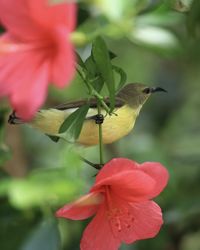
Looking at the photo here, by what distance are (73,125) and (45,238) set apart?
0.72m

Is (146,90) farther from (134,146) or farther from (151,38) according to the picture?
(134,146)

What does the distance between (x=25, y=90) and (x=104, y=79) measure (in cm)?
22

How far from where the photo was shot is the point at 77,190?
5.65 feet

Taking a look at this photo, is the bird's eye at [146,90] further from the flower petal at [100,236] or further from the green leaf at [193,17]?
the flower petal at [100,236]

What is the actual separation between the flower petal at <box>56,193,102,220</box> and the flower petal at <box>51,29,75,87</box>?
27cm

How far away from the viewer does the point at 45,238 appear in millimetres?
1718

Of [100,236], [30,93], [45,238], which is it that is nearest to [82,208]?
[100,236]

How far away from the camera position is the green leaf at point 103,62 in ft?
3.22

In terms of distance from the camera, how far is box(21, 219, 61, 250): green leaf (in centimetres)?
166

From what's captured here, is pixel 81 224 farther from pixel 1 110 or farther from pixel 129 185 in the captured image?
pixel 129 185

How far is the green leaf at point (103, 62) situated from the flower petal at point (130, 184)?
0.32 ft

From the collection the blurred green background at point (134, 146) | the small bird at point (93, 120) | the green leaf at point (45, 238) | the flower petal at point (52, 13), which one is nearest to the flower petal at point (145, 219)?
the small bird at point (93, 120)

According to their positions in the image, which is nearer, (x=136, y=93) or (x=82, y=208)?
(x=82, y=208)

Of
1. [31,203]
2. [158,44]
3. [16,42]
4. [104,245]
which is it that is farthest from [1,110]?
[16,42]
